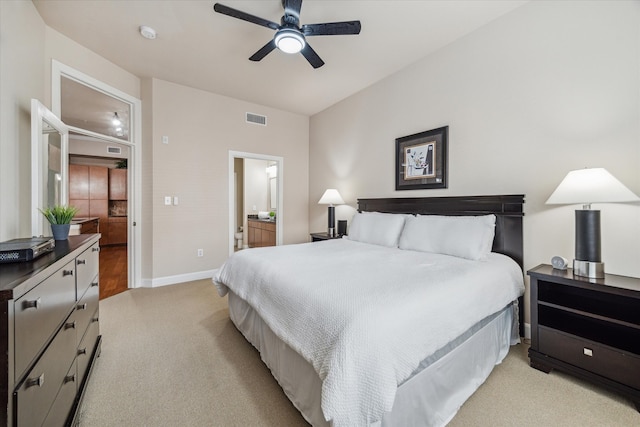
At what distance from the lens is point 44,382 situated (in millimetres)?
1033

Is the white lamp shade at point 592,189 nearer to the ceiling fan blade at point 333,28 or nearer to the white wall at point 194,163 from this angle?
the ceiling fan blade at point 333,28

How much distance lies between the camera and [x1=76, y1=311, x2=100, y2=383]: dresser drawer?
156 centimetres

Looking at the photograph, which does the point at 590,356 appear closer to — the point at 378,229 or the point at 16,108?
the point at 378,229

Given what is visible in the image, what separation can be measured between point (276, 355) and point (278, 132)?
4114 mm

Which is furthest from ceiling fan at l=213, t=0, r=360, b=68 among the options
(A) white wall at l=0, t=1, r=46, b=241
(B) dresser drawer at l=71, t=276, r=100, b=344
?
(B) dresser drawer at l=71, t=276, r=100, b=344

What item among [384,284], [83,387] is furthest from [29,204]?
[384,284]

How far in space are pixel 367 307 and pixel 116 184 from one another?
26.9 feet

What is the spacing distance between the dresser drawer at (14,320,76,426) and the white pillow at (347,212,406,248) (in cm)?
270

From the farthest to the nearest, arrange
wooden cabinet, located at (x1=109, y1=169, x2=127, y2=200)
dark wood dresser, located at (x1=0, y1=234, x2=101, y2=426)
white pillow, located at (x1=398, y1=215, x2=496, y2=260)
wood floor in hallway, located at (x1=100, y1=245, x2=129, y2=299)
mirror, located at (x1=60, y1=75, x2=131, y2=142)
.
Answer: wooden cabinet, located at (x1=109, y1=169, x2=127, y2=200)
wood floor in hallway, located at (x1=100, y1=245, x2=129, y2=299)
mirror, located at (x1=60, y1=75, x2=131, y2=142)
white pillow, located at (x1=398, y1=215, x2=496, y2=260)
dark wood dresser, located at (x1=0, y1=234, x2=101, y2=426)

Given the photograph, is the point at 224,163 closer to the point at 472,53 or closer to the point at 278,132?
the point at 278,132

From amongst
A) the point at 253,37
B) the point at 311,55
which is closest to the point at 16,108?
the point at 253,37

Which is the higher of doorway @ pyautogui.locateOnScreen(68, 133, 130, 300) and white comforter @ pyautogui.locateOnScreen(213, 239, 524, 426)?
doorway @ pyautogui.locateOnScreen(68, 133, 130, 300)

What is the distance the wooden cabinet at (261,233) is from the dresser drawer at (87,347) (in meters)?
3.50

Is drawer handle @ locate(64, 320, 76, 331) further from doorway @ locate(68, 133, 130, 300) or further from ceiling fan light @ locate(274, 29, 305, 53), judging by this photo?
doorway @ locate(68, 133, 130, 300)
